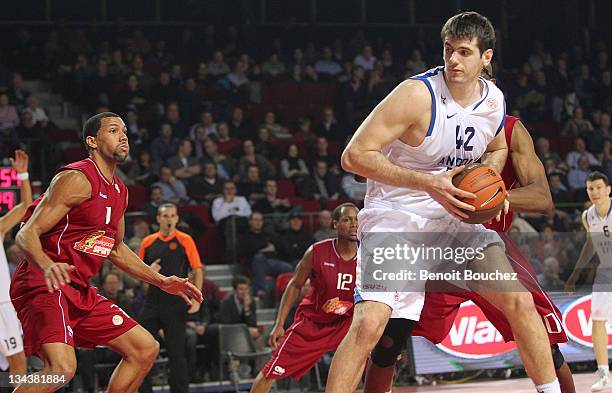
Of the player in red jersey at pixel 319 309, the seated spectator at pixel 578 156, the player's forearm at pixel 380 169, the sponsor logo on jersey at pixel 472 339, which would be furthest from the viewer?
the seated spectator at pixel 578 156

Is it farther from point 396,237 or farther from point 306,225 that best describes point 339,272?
point 306,225

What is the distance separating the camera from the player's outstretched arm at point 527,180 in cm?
472

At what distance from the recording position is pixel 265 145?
13.5 meters

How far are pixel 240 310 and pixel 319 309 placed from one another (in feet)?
9.81

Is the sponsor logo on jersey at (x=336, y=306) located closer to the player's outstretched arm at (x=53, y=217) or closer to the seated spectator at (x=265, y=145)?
the player's outstretched arm at (x=53, y=217)

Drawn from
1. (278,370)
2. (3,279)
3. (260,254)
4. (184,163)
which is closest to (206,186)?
(184,163)

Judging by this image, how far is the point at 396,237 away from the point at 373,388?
106cm

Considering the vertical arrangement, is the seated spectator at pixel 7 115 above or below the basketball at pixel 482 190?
below

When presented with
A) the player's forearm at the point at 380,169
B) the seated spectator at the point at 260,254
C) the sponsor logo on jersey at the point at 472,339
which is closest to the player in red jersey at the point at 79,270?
the player's forearm at the point at 380,169

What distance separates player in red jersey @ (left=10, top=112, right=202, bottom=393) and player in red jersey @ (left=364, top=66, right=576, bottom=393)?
1.27 m

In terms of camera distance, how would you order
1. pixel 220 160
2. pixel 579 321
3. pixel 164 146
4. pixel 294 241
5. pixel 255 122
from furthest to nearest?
pixel 255 122, pixel 164 146, pixel 220 160, pixel 294 241, pixel 579 321

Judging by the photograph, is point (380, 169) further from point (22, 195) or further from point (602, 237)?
point (602, 237)

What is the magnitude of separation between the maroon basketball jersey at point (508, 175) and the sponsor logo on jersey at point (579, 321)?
5.16m

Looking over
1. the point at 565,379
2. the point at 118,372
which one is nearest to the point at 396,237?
the point at 565,379
